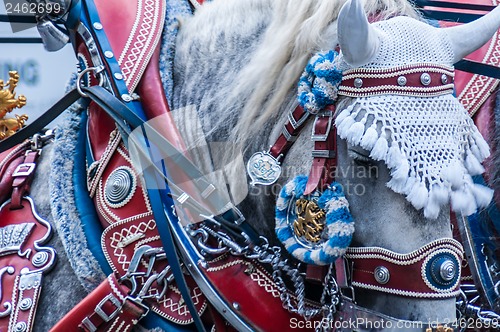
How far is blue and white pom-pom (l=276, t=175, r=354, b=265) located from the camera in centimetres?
199

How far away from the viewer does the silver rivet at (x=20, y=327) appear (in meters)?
2.30

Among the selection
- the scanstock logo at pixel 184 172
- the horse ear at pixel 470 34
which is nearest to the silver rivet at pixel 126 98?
the scanstock logo at pixel 184 172

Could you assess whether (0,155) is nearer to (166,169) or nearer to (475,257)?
(166,169)

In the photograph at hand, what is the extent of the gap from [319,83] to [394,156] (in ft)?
0.88

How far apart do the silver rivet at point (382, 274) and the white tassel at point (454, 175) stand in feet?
0.86

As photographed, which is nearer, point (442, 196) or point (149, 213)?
point (442, 196)

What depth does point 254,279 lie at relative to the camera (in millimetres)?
2191

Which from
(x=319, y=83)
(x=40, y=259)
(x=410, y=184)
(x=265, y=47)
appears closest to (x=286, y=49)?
(x=265, y=47)

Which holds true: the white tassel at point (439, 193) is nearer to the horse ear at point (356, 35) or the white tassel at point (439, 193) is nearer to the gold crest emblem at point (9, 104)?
the horse ear at point (356, 35)

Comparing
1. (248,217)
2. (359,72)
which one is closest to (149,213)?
(248,217)

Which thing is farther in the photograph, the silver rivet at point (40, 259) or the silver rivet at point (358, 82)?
the silver rivet at point (40, 259)

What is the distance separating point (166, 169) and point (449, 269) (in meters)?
0.79

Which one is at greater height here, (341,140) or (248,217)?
(341,140)

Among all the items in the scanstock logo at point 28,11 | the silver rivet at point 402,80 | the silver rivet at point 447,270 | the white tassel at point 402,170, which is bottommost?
the silver rivet at point 447,270
